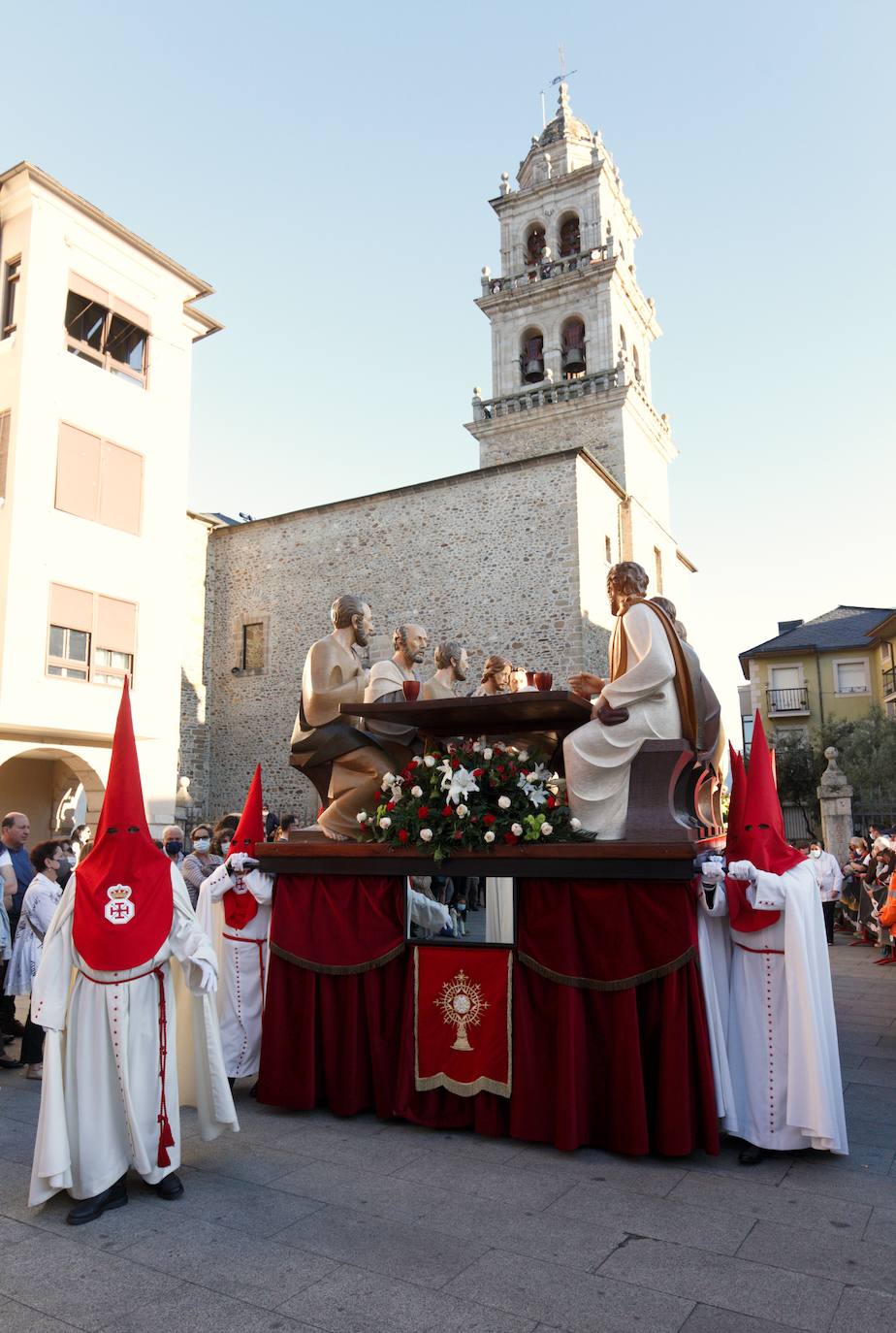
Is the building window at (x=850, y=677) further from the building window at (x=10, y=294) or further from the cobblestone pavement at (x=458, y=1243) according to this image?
the cobblestone pavement at (x=458, y=1243)

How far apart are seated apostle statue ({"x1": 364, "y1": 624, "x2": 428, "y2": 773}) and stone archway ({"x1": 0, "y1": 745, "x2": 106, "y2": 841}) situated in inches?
507

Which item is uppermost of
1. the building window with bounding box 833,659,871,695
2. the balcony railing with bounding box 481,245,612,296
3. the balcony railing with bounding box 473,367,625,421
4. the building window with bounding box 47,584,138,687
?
the balcony railing with bounding box 481,245,612,296

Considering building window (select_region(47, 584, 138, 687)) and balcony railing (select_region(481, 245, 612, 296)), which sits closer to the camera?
building window (select_region(47, 584, 138, 687))

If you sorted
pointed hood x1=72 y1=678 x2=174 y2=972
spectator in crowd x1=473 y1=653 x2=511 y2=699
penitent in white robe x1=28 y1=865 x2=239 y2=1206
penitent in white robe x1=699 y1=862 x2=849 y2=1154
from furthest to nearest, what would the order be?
1. spectator in crowd x1=473 y1=653 x2=511 y2=699
2. penitent in white robe x1=699 y1=862 x2=849 y2=1154
3. pointed hood x1=72 y1=678 x2=174 y2=972
4. penitent in white robe x1=28 y1=865 x2=239 y2=1206

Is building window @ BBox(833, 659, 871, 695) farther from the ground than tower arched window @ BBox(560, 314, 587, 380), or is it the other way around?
tower arched window @ BBox(560, 314, 587, 380)

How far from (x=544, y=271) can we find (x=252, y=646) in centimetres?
1656

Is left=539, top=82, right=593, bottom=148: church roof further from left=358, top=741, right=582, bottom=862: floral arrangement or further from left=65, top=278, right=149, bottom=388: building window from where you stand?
left=358, top=741, right=582, bottom=862: floral arrangement

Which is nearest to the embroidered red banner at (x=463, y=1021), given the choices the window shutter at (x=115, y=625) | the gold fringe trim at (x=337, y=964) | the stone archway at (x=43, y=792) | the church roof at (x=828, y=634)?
the gold fringe trim at (x=337, y=964)

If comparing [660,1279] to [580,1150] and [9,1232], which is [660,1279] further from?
[9,1232]

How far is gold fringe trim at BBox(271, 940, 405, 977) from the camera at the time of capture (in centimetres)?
533

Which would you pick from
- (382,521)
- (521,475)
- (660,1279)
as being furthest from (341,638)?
(382,521)

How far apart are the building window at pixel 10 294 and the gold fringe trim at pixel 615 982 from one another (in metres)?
16.0

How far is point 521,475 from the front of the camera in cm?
2320

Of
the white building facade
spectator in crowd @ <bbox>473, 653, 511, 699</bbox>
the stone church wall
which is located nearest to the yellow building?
the stone church wall
